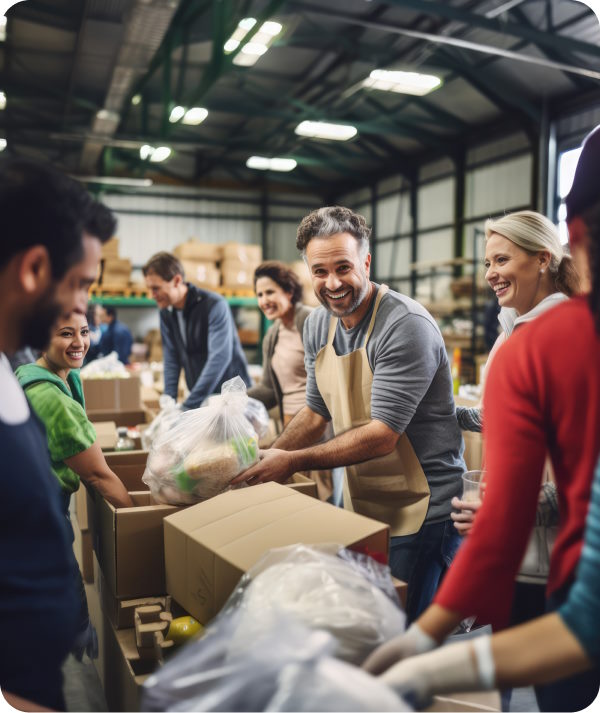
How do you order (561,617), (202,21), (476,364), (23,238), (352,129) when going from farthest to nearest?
(352,129) → (476,364) → (202,21) → (23,238) → (561,617)

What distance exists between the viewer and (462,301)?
10.1m

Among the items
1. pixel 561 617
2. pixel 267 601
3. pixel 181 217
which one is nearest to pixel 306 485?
pixel 267 601

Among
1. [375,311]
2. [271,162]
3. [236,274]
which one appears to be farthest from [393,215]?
[375,311]

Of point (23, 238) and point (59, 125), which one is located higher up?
point (59, 125)

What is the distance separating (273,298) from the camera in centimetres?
360

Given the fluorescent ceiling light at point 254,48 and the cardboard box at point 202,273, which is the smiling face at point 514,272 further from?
the cardboard box at point 202,273

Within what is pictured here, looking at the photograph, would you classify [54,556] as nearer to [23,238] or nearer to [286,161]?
[23,238]

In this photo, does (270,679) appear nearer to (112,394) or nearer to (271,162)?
(112,394)

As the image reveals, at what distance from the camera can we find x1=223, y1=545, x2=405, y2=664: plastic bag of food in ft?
3.11

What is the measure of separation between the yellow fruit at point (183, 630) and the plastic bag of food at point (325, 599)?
0.29m

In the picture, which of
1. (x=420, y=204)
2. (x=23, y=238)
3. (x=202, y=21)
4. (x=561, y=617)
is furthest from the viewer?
(x=420, y=204)

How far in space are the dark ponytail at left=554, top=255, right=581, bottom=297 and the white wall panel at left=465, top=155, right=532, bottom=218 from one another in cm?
853

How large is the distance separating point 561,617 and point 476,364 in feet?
27.6

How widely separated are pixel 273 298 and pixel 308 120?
713 cm
